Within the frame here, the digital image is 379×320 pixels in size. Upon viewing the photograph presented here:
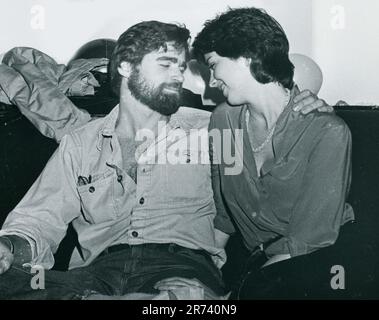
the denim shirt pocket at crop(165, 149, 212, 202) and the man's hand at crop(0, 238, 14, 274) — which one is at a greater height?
the denim shirt pocket at crop(165, 149, 212, 202)

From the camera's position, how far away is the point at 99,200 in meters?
1.50

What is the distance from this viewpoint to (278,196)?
1433mm

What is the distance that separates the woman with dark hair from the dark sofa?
0.05 metres

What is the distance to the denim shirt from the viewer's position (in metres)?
1.46

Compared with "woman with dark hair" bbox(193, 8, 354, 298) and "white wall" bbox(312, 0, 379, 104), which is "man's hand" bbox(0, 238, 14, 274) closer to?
"woman with dark hair" bbox(193, 8, 354, 298)

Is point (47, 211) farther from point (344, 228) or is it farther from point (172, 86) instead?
point (344, 228)

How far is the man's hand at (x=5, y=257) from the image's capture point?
129 cm

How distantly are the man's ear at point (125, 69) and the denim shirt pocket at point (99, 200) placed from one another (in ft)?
1.07

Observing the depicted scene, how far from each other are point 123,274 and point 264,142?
1.70 ft

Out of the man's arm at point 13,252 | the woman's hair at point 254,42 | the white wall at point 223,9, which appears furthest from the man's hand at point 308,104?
the man's arm at point 13,252

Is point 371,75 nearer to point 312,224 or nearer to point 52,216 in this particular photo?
point 312,224

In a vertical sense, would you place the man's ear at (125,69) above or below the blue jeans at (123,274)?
above

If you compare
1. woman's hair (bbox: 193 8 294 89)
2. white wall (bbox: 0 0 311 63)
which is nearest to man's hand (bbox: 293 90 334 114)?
woman's hair (bbox: 193 8 294 89)

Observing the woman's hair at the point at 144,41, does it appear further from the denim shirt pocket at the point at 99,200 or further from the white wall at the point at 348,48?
the white wall at the point at 348,48
